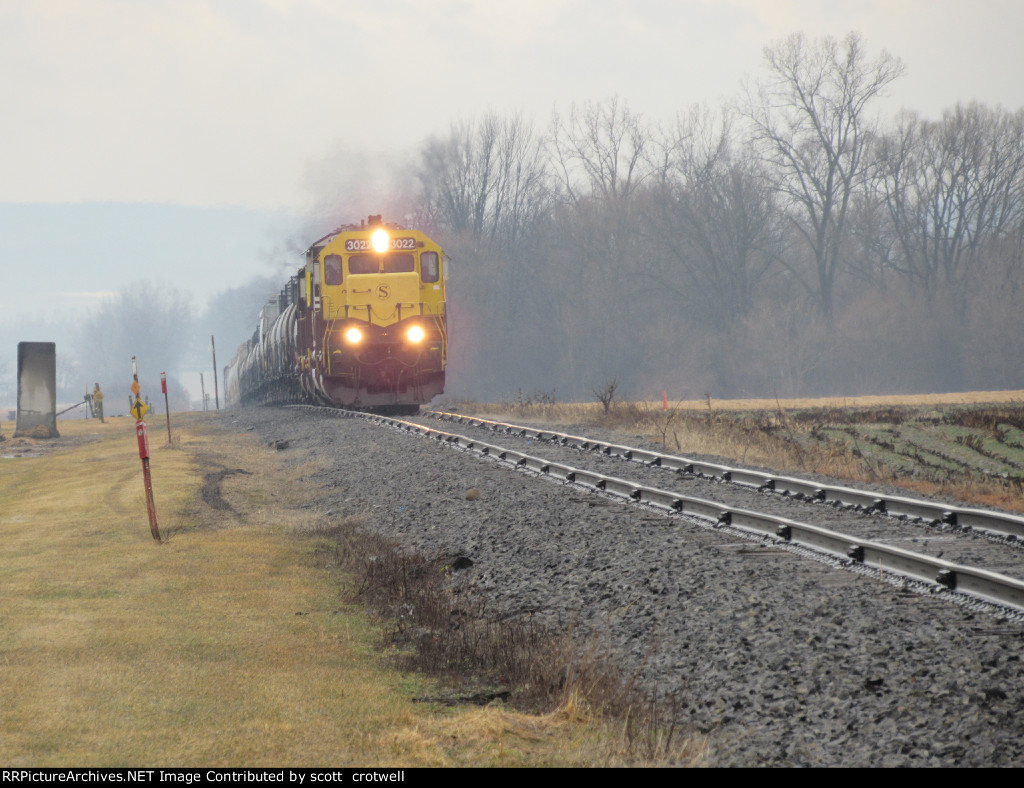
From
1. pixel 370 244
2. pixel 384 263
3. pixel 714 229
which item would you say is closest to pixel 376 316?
pixel 384 263

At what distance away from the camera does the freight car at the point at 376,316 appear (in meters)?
23.4

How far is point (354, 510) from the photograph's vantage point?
12.4 metres

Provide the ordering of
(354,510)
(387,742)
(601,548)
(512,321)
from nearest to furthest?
(387,742) < (601,548) < (354,510) < (512,321)

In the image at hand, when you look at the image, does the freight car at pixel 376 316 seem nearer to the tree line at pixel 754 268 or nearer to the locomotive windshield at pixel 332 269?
the locomotive windshield at pixel 332 269

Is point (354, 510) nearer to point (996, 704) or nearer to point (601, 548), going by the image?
point (601, 548)

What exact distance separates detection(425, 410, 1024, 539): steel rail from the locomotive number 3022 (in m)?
9.34

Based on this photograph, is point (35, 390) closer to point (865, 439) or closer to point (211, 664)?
point (865, 439)

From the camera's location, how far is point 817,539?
7.57 metres

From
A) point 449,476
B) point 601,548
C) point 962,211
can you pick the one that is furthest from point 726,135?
point 601,548

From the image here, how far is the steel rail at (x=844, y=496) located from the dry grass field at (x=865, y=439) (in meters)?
1.88

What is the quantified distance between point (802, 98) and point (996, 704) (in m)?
57.9

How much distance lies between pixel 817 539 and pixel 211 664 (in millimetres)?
4216

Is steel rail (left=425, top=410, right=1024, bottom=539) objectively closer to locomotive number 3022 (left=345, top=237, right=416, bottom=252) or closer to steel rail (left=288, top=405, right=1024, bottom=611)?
steel rail (left=288, top=405, right=1024, bottom=611)

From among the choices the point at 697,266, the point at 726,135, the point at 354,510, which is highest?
the point at 726,135
